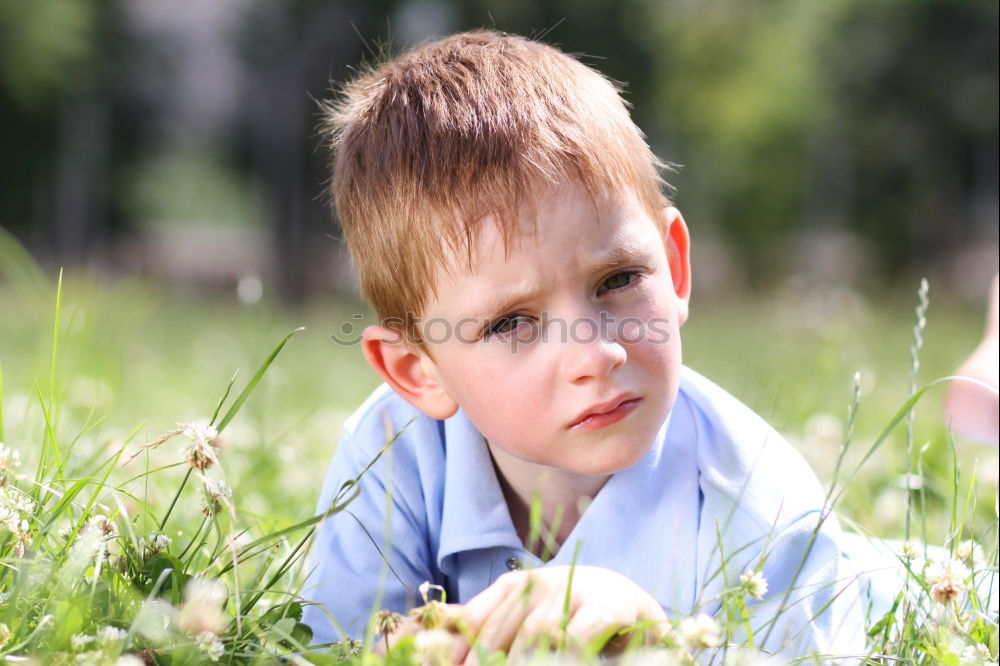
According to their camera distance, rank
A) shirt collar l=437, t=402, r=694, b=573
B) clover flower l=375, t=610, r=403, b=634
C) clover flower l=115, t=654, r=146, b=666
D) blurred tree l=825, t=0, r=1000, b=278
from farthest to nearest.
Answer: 1. blurred tree l=825, t=0, r=1000, b=278
2. shirt collar l=437, t=402, r=694, b=573
3. clover flower l=375, t=610, r=403, b=634
4. clover flower l=115, t=654, r=146, b=666

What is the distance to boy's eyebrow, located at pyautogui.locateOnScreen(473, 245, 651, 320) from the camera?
158 centimetres

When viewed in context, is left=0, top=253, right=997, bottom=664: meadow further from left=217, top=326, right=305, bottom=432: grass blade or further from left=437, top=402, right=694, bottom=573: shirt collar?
left=437, top=402, right=694, bottom=573: shirt collar

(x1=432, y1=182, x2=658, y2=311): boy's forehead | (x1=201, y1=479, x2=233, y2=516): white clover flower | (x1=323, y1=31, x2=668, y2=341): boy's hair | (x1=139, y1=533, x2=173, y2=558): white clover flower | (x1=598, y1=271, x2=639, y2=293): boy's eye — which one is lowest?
(x1=139, y1=533, x2=173, y2=558): white clover flower

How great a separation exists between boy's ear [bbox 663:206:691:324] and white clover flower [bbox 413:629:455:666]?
0.80 meters

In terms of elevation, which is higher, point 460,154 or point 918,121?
point 918,121

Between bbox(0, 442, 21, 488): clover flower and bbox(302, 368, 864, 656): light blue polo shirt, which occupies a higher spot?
bbox(0, 442, 21, 488): clover flower

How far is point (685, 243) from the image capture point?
6.18ft

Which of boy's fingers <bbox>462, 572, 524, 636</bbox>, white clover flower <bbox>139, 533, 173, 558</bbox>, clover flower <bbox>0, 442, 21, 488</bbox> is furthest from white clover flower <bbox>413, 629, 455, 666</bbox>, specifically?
clover flower <bbox>0, 442, 21, 488</bbox>

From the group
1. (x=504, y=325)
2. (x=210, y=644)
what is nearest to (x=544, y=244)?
(x=504, y=325)

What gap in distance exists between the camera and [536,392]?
1.61 m

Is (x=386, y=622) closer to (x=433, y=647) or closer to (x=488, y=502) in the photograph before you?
(x=433, y=647)

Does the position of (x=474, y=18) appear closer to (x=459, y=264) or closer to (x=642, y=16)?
(x=642, y=16)

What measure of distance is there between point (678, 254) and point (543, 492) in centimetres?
49

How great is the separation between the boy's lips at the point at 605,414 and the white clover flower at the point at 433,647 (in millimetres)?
458
